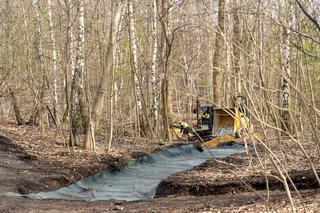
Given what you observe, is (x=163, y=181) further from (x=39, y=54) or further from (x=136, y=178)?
(x=39, y=54)

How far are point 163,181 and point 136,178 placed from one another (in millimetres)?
1674

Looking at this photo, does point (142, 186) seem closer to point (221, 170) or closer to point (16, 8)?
point (221, 170)

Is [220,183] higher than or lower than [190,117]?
lower

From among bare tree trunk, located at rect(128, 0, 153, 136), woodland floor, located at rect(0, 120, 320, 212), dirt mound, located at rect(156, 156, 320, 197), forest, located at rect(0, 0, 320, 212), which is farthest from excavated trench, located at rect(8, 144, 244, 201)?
bare tree trunk, located at rect(128, 0, 153, 136)

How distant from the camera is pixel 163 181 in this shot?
8.75 meters

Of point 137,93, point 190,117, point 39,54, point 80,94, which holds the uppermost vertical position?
point 39,54

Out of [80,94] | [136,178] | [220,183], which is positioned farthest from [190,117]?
[220,183]

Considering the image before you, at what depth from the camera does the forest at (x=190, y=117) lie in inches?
114

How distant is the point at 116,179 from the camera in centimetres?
1026

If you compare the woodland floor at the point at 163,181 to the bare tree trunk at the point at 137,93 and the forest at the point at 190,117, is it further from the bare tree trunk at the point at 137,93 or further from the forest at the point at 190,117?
the bare tree trunk at the point at 137,93

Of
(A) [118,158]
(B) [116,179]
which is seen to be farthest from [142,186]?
(A) [118,158]

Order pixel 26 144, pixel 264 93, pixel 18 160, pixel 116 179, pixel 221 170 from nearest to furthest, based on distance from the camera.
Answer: pixel 264 93
pixel 221 170
pixel 116 179
pixel 18 160
pixel 26 144

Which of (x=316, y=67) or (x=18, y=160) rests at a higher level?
(x=316, y=67)

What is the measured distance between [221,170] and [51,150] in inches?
193
